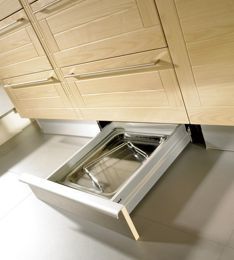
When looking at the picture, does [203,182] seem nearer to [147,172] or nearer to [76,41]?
[147,172]

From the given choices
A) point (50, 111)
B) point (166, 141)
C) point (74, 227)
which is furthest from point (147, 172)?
point (50, 111)

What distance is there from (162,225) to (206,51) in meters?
0.58

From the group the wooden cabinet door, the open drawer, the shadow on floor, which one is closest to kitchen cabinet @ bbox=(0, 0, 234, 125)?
the wooden cabinet door

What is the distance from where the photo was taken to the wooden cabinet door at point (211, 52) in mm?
851

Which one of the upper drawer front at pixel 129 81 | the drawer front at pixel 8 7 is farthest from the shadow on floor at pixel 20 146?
the drawer front at pixel 8 7

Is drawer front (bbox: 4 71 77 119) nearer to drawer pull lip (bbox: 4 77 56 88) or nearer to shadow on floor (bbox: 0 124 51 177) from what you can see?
drawer pull lip (bbox: 4 77 56 88)

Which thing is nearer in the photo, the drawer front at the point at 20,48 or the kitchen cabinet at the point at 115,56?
the kitchen cabinet at the point at 115,56

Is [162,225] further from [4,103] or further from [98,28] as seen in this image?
[4,103]

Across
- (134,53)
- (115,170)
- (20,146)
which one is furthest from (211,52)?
(20,146)

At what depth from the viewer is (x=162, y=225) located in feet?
3.40

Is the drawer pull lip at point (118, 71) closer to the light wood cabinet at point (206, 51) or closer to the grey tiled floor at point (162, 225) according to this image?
the light wood cabinet at point (206, 51)

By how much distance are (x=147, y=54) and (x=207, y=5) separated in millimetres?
283

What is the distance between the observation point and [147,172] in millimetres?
1151

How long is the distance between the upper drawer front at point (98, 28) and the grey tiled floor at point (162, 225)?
512 mm
